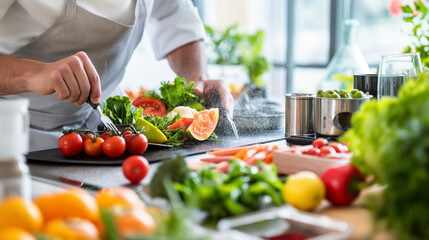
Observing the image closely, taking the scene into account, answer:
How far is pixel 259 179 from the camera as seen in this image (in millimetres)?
1361

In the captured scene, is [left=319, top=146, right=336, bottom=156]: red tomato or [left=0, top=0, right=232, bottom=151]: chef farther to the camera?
[left=0, top=0, right=232, bottom=151]: chef

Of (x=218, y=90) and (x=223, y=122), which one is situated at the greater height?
(x=218, y=90)

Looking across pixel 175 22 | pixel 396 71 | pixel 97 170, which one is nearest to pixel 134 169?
pixel 97 170

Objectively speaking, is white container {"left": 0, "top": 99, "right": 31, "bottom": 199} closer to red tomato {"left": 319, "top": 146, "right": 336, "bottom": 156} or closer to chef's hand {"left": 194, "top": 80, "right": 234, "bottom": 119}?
red tomato {"left": 319, "top": 146, "right": 336, "bottom": 156}

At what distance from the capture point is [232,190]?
4.05ft

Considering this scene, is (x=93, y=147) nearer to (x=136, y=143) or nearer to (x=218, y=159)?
(x=136, y=143)

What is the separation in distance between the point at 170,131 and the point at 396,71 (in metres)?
0.96

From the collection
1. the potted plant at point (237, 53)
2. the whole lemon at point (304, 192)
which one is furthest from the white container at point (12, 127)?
the potted plant at point (237, 53)

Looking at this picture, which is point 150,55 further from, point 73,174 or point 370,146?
point 370,146

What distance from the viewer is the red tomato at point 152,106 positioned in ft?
9.06

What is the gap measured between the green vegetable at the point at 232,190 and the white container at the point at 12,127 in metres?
0.37

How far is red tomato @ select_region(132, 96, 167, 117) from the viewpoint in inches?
109

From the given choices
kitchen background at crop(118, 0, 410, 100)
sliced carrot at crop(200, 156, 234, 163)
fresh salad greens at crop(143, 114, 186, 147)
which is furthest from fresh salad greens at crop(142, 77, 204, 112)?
kitchen background at crop(118, 0, 410, 100)

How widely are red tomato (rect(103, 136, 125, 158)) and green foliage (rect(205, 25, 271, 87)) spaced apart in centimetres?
433
